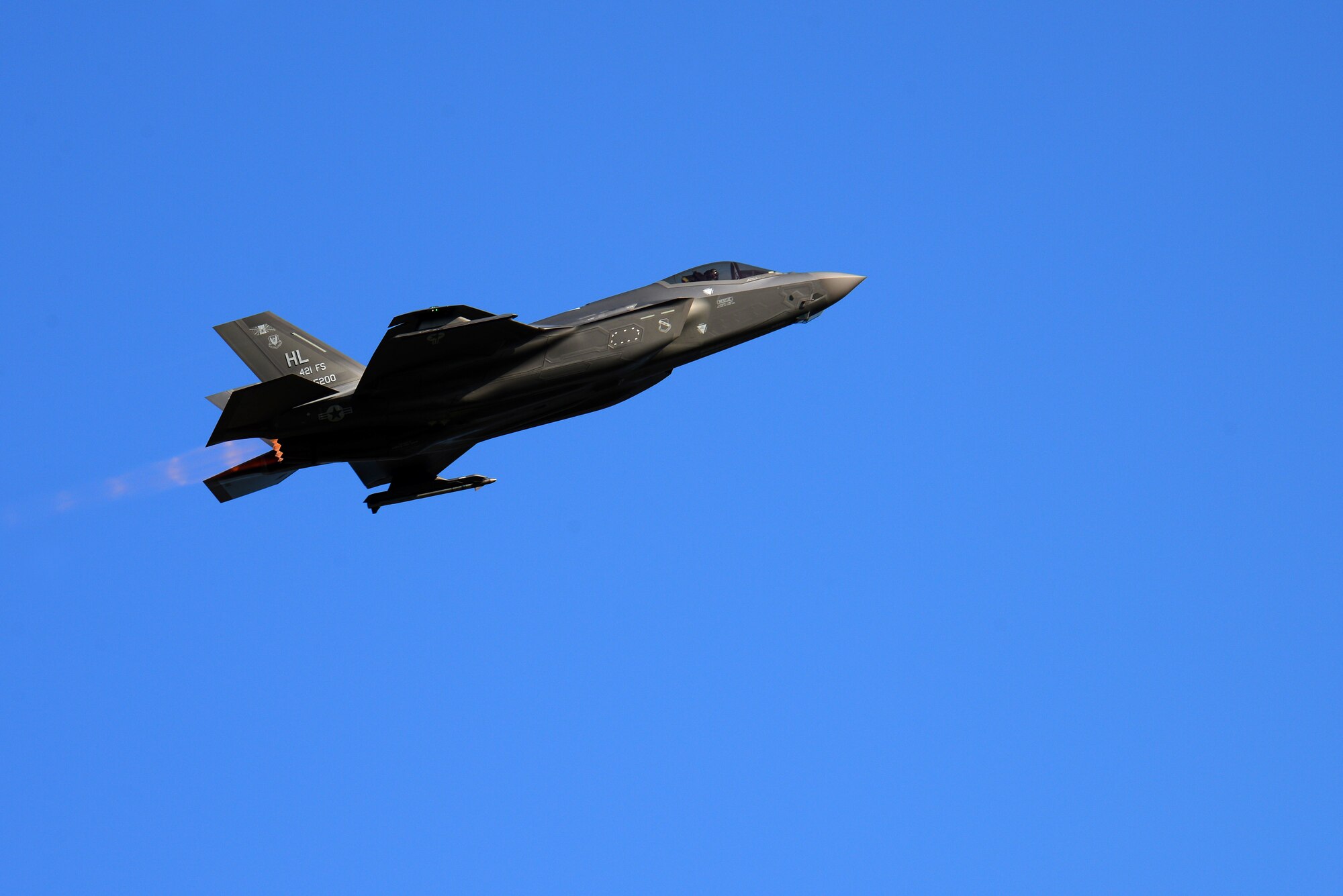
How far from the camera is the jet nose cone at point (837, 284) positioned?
31.5 meters

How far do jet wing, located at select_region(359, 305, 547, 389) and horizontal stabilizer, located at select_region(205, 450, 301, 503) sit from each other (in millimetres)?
2684

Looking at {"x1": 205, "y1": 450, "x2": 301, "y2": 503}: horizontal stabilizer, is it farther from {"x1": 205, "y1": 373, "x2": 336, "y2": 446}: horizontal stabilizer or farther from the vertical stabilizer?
the vertical stabilizer

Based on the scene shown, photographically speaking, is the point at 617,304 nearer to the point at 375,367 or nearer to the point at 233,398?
the point at 375,367

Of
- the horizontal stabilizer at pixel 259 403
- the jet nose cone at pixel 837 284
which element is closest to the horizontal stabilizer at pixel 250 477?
the horizontal stabilizer at pixel 259 403

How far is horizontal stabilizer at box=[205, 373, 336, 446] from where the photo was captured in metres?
27.2

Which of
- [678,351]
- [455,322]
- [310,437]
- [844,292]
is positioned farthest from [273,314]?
[844,292]

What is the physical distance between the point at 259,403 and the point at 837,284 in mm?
12793

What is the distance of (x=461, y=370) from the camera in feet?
92.2

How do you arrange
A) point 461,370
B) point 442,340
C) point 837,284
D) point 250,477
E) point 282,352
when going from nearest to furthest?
point 442,340 → point 461,370 → point 250,477 → point 282,352 → point 837,284

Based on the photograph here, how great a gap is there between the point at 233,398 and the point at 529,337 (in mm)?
5840

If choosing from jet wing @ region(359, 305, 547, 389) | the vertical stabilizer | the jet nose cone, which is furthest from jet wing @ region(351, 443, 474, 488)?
the jet nose cone

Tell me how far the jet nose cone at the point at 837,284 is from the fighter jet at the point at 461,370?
0.09 feet

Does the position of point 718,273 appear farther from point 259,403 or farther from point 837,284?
point 259,403

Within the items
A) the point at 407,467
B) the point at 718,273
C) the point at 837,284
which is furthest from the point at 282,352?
the point at 837,284
